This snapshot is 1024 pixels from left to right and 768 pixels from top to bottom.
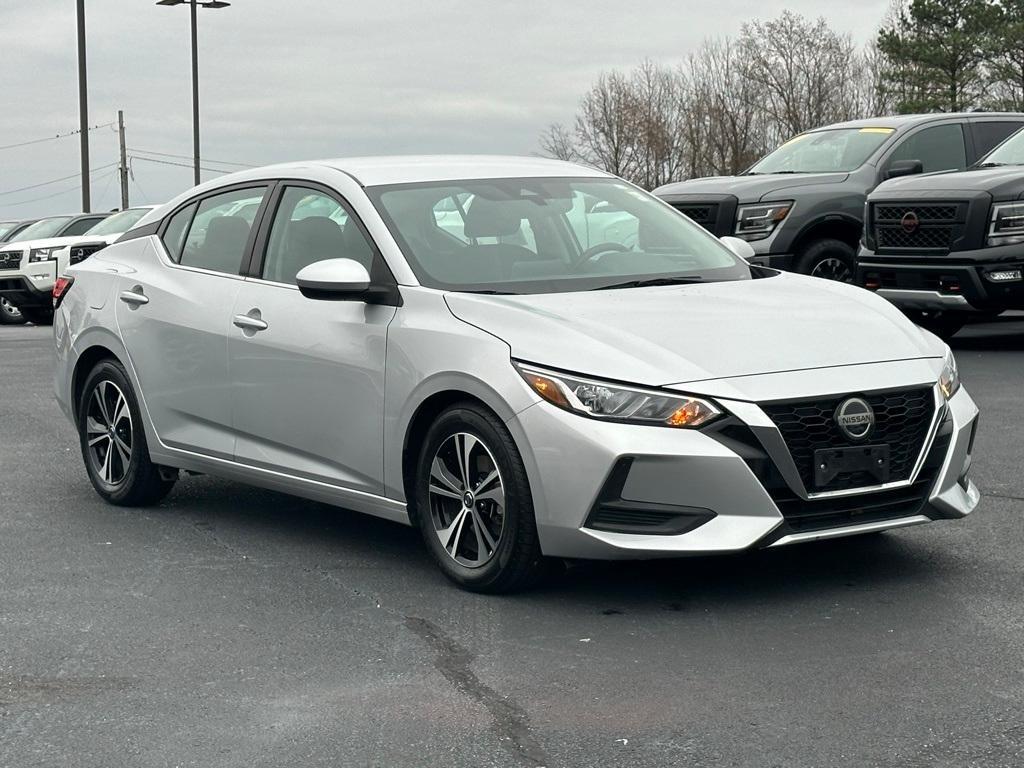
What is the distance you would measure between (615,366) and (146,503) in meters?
3.24

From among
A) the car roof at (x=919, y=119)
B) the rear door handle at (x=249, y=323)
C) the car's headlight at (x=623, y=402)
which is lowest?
the rear door handle at (x=249, y=323)

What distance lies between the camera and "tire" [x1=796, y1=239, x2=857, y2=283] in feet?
48.8

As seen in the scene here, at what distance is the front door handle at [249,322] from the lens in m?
6.59

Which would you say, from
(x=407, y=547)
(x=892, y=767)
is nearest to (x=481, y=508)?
(x=407, y=547)

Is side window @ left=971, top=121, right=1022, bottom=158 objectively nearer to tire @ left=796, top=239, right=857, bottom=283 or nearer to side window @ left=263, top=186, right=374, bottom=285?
tire @ left=796, top=239, right=857, bottom=283

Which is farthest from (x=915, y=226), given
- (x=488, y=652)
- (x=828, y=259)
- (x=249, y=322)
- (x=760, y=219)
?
(x=488, y=652)

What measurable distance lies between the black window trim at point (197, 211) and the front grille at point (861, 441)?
2716 millimetres

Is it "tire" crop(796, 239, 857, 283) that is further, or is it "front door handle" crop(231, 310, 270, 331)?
"tire" crop(796, 239, 857, 283)

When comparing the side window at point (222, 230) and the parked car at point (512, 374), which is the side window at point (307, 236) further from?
the side window at point (222, 230)

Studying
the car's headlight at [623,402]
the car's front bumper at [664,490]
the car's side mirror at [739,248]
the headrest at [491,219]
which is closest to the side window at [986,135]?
the car's side mirror at [739,248]

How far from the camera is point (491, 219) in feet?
21.1

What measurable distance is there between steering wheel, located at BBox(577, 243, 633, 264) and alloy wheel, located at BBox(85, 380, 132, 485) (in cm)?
242

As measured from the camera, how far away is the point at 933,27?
6044cm

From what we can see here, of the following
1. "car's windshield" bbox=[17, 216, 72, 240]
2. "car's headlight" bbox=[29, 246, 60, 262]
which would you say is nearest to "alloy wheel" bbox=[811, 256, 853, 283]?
"car's headlight" bbox=[29, 246, 60, 262]
